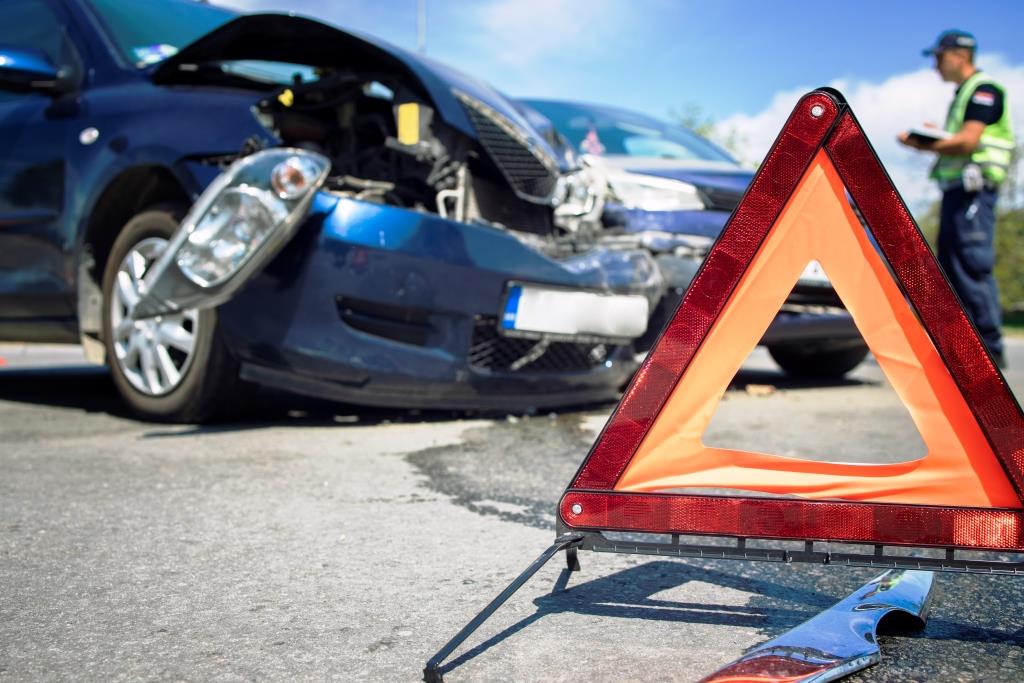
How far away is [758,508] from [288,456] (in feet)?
6.64

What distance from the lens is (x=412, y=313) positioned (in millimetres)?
3850

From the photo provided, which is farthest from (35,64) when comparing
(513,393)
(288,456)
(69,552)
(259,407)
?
(69,552)

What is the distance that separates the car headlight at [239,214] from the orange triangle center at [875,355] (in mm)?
1992

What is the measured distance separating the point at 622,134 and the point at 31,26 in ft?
11.0

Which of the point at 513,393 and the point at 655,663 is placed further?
the point at 513,393

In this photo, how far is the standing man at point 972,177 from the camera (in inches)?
221

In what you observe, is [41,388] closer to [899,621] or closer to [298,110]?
[298,110]

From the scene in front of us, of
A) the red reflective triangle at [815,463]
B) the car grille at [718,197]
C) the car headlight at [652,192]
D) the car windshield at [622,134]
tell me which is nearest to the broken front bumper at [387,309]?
the car headlight at [652,192]

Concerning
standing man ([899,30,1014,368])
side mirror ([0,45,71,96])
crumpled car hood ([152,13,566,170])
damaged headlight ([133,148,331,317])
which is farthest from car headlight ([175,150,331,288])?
standing man ([899,30,1014,368])

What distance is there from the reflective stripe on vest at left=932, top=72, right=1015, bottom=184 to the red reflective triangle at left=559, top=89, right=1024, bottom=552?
13.8ft

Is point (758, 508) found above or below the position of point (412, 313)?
above

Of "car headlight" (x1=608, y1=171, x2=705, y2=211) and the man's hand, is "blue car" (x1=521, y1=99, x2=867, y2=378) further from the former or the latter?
the man's hand

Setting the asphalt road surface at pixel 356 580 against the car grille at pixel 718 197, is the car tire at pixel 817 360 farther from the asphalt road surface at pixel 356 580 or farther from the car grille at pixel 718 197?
the asphalt road surface at pixel 356 580

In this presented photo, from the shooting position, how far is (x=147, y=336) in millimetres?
4027
